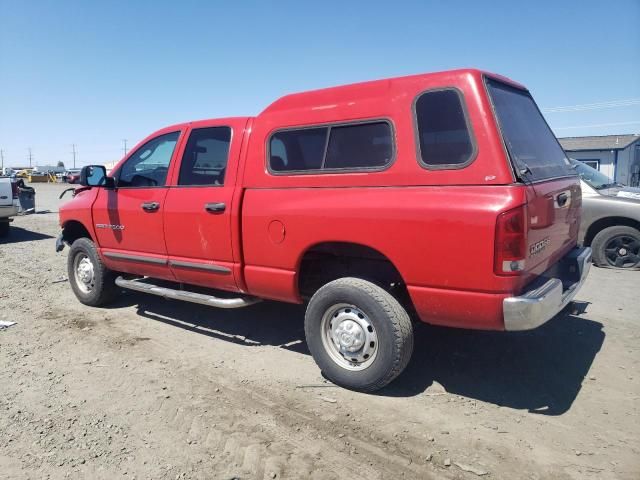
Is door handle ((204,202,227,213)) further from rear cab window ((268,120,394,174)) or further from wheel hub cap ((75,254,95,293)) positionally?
wheel hub cap ((75,254,95,293))

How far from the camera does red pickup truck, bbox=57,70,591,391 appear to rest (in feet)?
10.2

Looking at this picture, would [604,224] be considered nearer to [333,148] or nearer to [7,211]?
[333,148]

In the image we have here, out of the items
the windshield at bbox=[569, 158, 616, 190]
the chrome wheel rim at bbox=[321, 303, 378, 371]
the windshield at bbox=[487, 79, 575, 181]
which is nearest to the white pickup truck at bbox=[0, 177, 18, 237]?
the chrome wheel rim at bbox=[321, 303, 378, 371]

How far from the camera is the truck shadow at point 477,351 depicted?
12.1ft

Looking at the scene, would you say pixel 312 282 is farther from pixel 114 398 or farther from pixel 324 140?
pixel 114 398

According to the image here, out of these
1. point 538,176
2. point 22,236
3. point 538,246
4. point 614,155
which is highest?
point 614,155

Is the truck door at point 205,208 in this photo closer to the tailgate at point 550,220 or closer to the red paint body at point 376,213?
the red paint body at point 376,213

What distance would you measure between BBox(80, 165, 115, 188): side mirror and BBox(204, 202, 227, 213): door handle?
1672 millimetres

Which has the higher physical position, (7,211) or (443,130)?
(443,130)

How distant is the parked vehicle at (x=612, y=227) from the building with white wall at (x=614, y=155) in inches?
923

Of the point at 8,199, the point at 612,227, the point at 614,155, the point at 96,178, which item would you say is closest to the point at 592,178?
the point at 612,227

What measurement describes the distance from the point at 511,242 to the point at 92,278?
499cm

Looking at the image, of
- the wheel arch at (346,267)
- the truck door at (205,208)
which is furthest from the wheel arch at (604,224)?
the truck door at (205,208)

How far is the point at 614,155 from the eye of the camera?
101 ft
